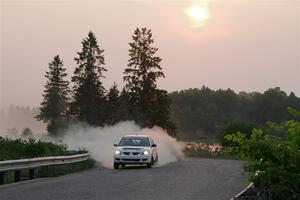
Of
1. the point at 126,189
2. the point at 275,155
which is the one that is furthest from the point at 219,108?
the point at 275,155

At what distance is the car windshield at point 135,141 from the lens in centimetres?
3216

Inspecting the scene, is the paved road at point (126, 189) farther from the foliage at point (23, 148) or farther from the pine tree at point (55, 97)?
the pine tree at point (55, 97)

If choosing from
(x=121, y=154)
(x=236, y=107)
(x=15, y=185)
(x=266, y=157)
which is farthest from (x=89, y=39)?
(x=236, y=107)

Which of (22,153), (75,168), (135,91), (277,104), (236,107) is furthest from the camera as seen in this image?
(236,107)

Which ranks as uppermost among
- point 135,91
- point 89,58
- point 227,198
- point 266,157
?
point 89,58

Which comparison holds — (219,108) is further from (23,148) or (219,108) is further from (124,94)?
(23,148)

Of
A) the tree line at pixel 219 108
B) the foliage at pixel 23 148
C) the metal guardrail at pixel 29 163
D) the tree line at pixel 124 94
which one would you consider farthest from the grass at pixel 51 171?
the tree line at pixel 219 108

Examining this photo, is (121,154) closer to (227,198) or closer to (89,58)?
(227,198)

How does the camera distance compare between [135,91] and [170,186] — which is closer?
[170,186]

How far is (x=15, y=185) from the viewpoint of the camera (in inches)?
742

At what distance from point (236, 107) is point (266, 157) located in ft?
605

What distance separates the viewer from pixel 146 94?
88.8m

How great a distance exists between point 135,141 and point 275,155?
23.2 metres

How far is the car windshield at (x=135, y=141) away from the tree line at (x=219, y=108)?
435ft
